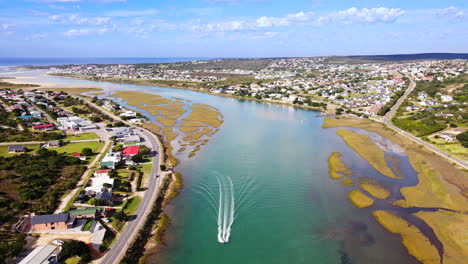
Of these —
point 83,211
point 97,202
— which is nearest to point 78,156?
point 97,202

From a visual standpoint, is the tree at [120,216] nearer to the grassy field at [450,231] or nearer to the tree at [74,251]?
the tree at [74,251]

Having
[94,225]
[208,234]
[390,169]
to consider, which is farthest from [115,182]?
[390,169]

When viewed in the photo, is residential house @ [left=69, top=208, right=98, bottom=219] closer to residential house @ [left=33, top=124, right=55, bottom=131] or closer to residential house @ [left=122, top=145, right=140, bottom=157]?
residential house @ [left=122, top=145, right=140, bottom=157]

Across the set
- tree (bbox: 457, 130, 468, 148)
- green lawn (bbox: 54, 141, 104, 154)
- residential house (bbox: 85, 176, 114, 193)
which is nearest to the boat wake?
residential house (bbox: 85, 176, 114, 193)

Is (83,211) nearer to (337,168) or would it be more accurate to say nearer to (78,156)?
(78,156)

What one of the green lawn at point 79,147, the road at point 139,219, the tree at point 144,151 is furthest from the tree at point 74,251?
the green lawn at point 79,147
